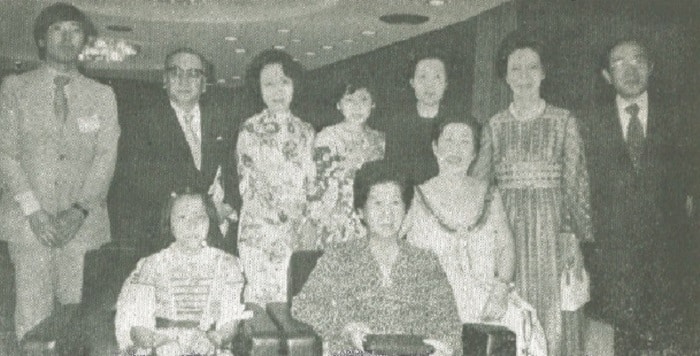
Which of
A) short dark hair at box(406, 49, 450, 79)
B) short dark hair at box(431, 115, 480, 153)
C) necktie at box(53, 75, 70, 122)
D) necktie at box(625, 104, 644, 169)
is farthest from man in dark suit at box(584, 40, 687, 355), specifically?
necktie at box(53, 75, 70, 122)

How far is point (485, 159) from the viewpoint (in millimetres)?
3771

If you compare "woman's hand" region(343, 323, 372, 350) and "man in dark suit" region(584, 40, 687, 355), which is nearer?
"woman's hand" region(343, 323, 372, 350)

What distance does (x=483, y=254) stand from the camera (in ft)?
11.5

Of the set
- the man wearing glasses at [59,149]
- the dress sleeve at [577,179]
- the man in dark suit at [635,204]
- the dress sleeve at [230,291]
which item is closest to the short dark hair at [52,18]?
the man wearing glasses at [59,149]

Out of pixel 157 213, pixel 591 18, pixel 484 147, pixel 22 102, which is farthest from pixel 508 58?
pixel 22 102

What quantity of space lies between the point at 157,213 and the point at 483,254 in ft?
4.19

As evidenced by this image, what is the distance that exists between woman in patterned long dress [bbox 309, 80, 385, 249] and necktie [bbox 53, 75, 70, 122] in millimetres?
1027

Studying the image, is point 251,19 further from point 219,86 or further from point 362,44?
point 219,86

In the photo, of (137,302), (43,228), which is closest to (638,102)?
(137,302)

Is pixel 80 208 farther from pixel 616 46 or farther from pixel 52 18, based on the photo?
pixel 616 46

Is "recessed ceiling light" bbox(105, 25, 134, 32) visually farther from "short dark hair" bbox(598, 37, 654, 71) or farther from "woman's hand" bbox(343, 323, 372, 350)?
"woman's hand" bbox(343, 323, 372, 350)

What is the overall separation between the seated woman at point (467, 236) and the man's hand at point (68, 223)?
1274 millimetres

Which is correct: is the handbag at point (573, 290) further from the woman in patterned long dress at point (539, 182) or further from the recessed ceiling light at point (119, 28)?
the recessed ceiling light at point (119, 28)

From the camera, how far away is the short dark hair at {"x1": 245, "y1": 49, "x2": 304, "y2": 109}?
3.78 m
